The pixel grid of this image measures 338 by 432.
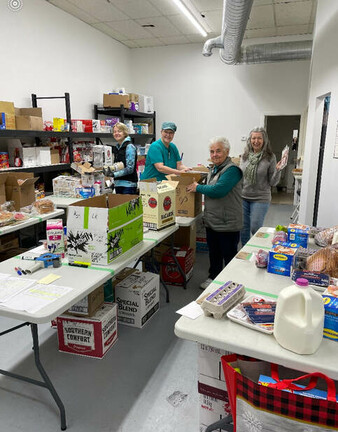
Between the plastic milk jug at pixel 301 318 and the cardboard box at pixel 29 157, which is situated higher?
the cardboard box at pixel 29 157

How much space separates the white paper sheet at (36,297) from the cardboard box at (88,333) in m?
0.58

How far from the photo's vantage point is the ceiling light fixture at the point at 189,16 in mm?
4694

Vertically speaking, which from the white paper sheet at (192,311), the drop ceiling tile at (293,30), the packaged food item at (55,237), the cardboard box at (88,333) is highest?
the drop ceiling tile at (293,30)

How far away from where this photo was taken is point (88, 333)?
2.22 m

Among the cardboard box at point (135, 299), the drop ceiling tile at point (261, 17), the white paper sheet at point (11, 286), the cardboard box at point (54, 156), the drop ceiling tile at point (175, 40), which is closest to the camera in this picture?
the white paper sheet at point (11, 286)

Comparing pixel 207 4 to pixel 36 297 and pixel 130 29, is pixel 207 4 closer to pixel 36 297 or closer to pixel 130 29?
pixel 130 29

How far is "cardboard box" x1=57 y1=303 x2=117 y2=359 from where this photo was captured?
2.19 meters

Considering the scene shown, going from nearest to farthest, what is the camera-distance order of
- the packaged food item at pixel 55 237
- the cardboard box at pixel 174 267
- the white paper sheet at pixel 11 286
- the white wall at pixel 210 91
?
the white paper sheet at pixel 11 286
the packaged food item at pixel 55 237
the cardboard box at pixel 174 267
the white wall at pixel 210 91

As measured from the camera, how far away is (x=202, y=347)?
4.83 feet

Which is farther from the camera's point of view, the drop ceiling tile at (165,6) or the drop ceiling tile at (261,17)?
the drop ceiling tile at (261,17)

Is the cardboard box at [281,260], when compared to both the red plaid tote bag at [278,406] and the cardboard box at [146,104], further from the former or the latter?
the cardboard box at [146,104]

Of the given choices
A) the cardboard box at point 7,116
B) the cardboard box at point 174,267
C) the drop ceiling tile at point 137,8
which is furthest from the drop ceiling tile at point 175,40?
the cardboard box at point 174,267

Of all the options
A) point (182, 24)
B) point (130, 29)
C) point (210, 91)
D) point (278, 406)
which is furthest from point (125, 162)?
point (210, 91)

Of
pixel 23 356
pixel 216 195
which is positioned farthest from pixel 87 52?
pixel 23 356
